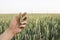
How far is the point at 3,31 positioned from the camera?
1.17 m

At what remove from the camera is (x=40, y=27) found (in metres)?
1.17

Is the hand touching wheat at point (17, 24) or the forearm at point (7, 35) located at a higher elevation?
the hand touching wheat at point (17, 24)

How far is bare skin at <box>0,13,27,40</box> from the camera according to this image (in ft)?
3.75

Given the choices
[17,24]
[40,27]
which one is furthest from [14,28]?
[40,27]

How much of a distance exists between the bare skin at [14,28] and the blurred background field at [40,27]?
26 mm

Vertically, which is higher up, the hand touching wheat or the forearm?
the hand touching wheat

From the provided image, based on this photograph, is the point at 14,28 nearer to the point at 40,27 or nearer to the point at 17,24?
the point at 17,24

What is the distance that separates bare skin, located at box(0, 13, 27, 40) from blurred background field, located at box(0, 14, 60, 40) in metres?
0.03

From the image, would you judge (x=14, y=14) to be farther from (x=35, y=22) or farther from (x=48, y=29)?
(x=48, y=29)

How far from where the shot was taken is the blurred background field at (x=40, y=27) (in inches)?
45.2

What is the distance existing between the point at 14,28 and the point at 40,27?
0.67 feet
